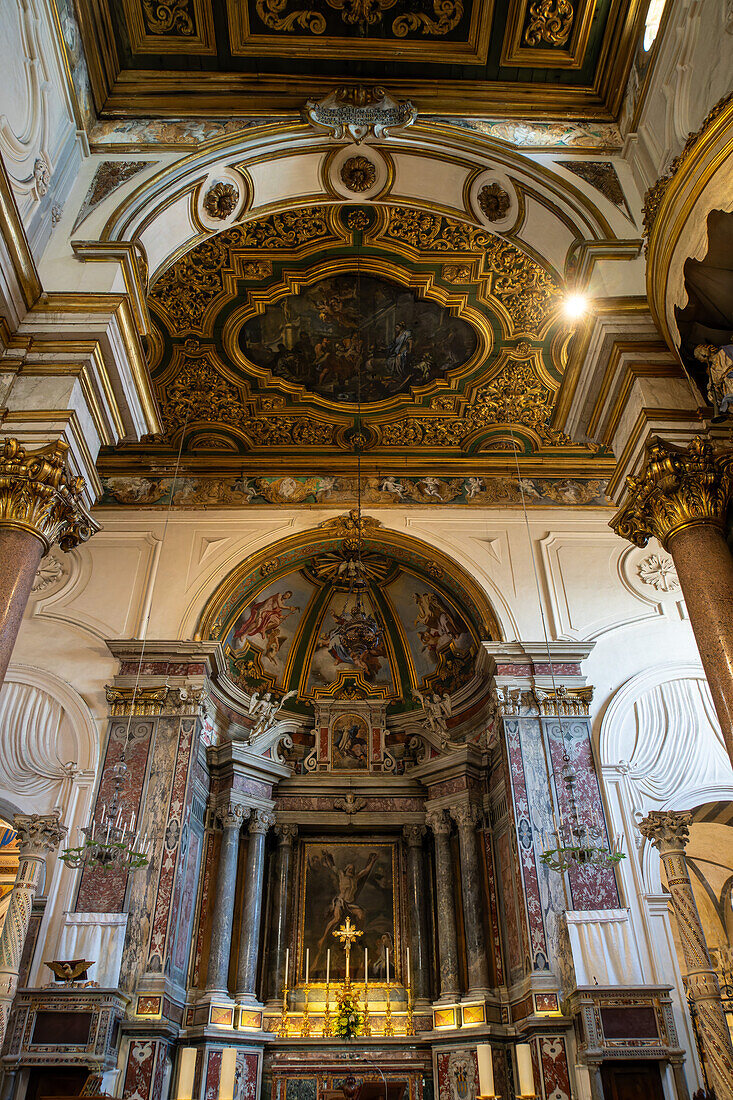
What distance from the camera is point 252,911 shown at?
39.5 feet

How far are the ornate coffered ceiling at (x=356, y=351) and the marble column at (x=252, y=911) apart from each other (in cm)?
535

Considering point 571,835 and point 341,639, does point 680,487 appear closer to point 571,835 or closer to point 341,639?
point 571,835

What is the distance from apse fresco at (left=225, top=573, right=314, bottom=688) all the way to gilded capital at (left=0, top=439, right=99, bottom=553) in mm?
6839

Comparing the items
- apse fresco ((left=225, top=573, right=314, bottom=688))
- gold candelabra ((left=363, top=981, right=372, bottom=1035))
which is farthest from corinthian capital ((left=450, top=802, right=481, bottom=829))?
apse fresco ((left=225, top=573, right=314, bottom=688))

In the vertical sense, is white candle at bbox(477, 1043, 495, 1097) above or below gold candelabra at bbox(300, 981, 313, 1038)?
below

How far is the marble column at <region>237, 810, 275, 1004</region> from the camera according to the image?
11438mm

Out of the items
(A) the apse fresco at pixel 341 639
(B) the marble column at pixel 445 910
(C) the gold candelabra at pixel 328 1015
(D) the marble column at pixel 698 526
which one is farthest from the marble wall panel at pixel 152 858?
(D) the marble column at pixel 698 526

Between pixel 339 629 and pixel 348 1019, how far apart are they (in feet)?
17.6

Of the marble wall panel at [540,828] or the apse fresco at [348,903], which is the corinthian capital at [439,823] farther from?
the marble wall panel at [540,828]

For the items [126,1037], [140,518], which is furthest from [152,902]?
[140,518]

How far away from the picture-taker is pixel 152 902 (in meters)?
10.2

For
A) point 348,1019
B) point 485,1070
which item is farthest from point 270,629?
point 485,1070

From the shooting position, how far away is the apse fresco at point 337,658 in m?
14.4

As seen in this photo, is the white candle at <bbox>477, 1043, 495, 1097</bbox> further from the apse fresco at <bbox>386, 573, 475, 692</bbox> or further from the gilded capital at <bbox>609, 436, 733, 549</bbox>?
the gilded capital at <bbox>609, 436, 733, 549</bbox>
